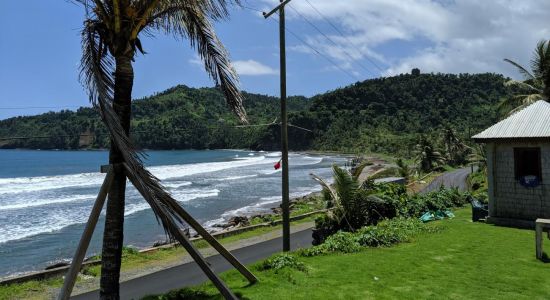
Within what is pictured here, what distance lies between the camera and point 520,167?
14.0m

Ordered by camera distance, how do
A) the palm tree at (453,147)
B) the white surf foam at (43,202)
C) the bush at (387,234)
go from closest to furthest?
the bush at (387,234)
the white surf foam at (43,202)
the palm tree at (453,147)

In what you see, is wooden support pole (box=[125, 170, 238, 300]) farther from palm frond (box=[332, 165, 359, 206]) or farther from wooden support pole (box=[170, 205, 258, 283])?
palm frond (box=[332, 165, 359, 206])

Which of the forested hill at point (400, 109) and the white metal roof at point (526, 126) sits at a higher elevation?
the forested hill at point (400, 109)

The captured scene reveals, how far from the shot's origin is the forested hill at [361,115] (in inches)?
4906

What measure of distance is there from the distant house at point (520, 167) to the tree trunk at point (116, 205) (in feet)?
38.6

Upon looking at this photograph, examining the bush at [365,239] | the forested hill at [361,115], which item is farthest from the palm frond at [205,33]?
the forested hill at [361,115]

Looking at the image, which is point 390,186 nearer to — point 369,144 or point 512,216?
point 512,216

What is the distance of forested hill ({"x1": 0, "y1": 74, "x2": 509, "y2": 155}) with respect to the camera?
12462 cm

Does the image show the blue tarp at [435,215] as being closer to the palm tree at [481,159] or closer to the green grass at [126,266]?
the green grass at [126,266]

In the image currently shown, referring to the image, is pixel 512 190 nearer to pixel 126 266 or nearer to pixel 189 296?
pixel 189 296

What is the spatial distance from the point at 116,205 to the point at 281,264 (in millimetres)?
4567

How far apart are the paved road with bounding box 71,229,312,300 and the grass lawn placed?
4430 mm

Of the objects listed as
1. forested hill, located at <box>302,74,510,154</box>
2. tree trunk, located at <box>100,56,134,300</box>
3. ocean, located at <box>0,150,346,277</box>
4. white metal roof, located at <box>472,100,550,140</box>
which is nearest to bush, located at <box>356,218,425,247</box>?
white metal roof, located at <box>472,100,550,140</box>

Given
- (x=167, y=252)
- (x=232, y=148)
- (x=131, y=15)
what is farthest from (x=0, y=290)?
(x=232, y=148)
